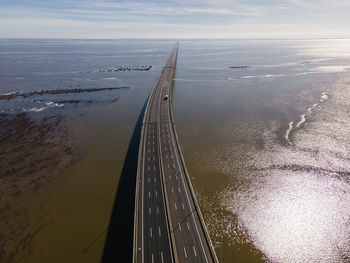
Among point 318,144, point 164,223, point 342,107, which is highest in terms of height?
point 342,107

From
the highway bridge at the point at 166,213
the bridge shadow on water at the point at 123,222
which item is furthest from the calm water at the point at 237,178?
the highway bridge at the point at 166,213

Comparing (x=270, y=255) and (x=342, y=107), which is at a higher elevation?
(x=342, y=107)

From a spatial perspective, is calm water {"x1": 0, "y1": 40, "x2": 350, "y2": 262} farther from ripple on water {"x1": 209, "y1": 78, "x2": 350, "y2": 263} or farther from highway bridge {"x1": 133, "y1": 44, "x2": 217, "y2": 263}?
highway bridge {"x1": 133, "y1": 44, "x2": 217, "y2": 263}

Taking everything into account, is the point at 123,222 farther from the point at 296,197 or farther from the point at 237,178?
the point at 296,197

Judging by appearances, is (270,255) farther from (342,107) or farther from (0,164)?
(342,107)

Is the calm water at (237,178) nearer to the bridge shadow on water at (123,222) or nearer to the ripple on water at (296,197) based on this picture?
the ripple on water at (296,197)

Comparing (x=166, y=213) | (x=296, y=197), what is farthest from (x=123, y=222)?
(x=296, y=197)

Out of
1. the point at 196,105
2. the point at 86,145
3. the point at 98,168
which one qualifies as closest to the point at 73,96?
the point at 86,145
